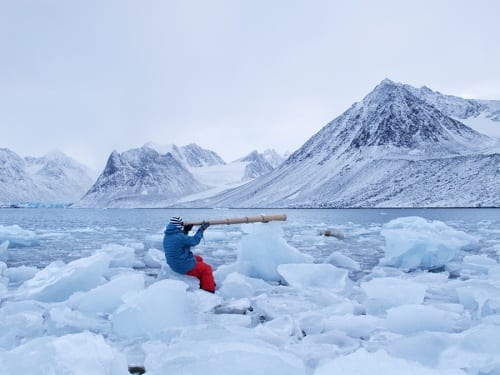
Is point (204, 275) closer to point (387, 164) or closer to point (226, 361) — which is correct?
point (226, 361)

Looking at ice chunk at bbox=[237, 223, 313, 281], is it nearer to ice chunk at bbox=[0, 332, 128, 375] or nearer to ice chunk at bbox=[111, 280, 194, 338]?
ice chunk at bbox=[111, 280, 194, 338]

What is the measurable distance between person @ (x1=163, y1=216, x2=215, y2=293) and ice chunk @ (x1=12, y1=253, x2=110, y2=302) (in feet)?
3.94

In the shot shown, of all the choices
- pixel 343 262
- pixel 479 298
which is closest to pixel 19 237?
pixel 343 262

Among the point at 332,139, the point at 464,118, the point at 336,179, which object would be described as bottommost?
the point at 336,179

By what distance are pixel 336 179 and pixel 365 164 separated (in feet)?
35.8

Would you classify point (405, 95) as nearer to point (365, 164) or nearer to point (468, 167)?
point (365, 164)

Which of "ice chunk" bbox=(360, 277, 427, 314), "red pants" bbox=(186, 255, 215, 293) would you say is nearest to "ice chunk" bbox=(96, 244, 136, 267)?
Answer: "red pants" bbox=(186, 255, 215, 293)

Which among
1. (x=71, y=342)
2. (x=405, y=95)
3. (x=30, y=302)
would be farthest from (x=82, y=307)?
(x=405, y=95)

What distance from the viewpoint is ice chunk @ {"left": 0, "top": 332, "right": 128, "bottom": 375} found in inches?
128

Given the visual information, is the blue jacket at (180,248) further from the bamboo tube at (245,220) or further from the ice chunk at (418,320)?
the ice chunk at (418,320)

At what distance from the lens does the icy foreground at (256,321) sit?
11.1ft

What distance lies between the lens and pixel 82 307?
6.29 metres

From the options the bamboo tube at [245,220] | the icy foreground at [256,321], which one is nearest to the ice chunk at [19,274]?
the icy foreground at [256,321]

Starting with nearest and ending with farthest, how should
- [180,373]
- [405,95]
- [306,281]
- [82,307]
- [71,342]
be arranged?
[180,373] → [71,342] → [82,307] → [306,281] → [405,95]
